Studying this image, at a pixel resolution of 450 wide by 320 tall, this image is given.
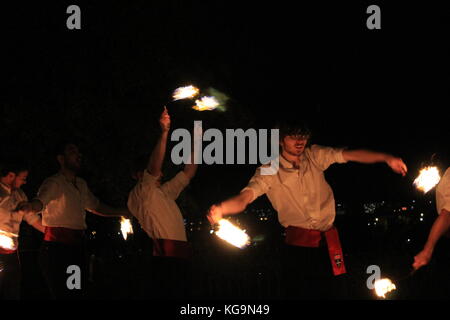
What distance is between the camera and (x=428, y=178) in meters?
4.96

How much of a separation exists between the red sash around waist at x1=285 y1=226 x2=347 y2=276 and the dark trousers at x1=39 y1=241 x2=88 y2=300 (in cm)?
262

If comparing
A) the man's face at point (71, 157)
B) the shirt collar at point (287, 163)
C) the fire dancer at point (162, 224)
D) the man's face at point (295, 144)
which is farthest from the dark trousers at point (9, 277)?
the man's face at point (295, 144)

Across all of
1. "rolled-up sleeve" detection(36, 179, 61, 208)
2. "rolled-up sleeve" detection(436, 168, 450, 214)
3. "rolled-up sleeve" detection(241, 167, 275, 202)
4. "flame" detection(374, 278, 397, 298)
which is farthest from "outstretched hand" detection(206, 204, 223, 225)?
"rolled-up sleeve" detection(436, 168, 450, 214)

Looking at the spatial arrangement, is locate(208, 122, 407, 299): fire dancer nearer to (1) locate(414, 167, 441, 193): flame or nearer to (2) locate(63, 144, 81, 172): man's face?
(1) locate(414, 167, 441, 193): flame

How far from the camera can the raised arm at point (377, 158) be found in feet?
13.5

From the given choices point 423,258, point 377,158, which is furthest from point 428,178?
point 377,158

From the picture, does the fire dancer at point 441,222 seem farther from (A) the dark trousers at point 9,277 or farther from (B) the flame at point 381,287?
(A) the dark trousers at point 9,277

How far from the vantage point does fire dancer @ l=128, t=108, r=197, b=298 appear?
5.13 meters

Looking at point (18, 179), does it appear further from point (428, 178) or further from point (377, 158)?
point (428, 178)

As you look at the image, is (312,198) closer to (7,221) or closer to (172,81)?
Answer: (7,221)

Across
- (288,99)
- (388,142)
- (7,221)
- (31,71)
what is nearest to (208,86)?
(288,99)

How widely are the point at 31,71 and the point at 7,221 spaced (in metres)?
4.17

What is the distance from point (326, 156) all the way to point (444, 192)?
5.09 feet

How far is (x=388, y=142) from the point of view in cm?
1070
